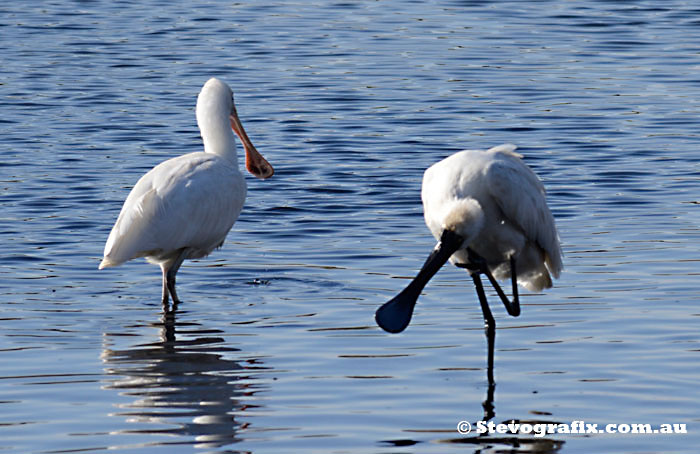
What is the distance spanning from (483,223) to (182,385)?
1882mm

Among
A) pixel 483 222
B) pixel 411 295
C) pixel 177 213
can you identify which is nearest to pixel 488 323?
pixel 411 295

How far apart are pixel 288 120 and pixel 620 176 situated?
181 inches

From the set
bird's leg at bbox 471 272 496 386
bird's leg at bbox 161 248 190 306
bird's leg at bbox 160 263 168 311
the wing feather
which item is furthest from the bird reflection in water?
the wing feather

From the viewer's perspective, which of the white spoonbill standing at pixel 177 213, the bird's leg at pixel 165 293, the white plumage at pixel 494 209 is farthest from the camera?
the white spoonbill standing at pixel 177 213

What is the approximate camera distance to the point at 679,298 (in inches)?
376

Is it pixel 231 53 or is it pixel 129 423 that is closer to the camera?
pixel 129 423

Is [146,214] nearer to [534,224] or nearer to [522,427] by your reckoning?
[534,224]

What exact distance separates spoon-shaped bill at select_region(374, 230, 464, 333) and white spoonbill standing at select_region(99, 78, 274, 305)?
1840mm

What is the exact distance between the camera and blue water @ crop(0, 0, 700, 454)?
7.44m

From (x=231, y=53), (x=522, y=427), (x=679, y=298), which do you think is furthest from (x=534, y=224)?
(x=231, y=53)

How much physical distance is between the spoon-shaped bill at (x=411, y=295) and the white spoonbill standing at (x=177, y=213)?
1.84 meters

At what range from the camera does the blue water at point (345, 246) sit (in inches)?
293

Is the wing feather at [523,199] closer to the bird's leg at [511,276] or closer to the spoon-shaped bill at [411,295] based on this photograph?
the bird's leg at [511,276]

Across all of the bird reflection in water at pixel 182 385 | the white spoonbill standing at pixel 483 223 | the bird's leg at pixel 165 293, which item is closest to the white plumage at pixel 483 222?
the white spoonbill standing at pixel 483 223
